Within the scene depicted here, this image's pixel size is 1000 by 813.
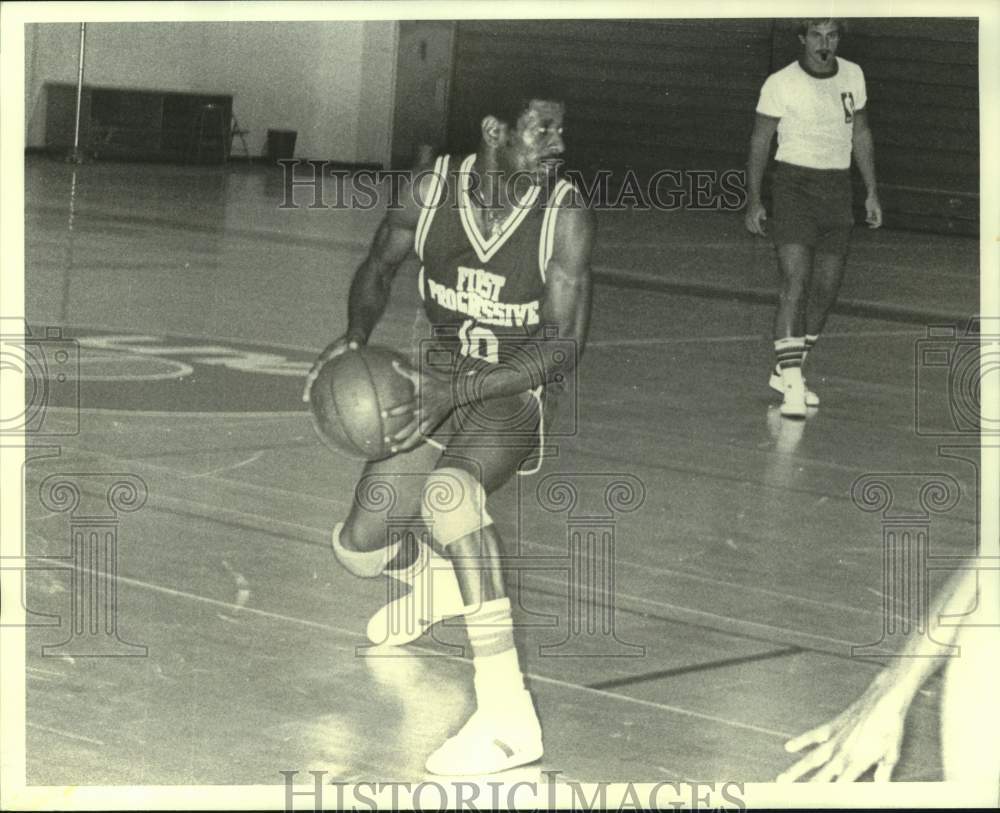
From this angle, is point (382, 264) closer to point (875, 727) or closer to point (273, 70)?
point (875, 727)

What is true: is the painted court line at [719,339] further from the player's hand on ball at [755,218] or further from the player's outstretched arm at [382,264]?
Answer: the player's outstretched arm at [382,264]

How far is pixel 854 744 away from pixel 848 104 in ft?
18.5

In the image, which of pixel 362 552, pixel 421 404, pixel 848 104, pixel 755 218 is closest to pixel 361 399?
pixel 421 404

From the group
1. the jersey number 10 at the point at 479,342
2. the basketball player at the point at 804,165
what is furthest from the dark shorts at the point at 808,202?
the jersey number 10 at the point at 479,342

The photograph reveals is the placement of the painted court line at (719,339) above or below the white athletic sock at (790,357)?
below

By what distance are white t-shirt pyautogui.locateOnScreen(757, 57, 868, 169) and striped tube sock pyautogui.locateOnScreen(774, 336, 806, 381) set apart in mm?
947

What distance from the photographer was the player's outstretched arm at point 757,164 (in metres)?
9.31

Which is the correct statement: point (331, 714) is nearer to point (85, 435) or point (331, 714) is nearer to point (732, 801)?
point (732, 801)

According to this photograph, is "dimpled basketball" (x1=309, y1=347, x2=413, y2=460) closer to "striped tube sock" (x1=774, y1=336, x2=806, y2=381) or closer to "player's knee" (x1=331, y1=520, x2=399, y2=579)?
"player's knee" (x1=331, y1=520, x2=399, y2=579)

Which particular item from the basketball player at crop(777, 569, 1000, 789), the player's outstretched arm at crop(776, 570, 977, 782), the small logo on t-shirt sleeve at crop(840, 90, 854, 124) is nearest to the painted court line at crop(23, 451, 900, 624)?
the player's outstretched arm at crop(776, 570, 977, 782)

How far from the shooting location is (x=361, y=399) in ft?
15.0

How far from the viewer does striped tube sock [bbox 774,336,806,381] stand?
974 centimetres

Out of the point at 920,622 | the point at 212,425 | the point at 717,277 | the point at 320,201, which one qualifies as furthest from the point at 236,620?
the point at 320,201

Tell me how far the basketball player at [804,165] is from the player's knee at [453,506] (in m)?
5.24
